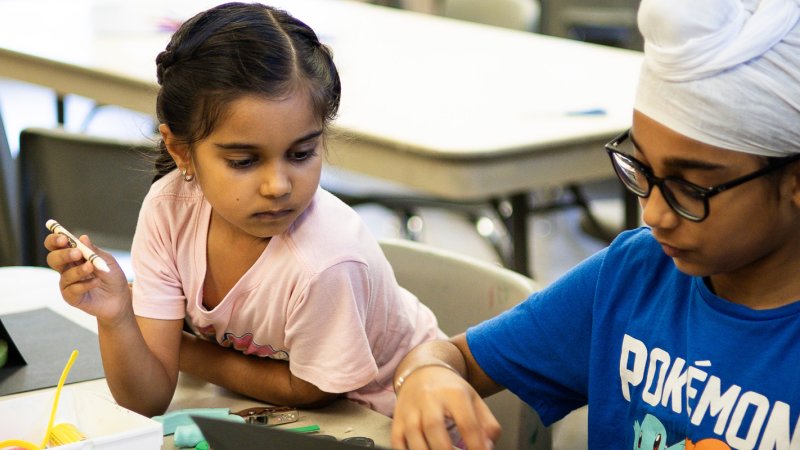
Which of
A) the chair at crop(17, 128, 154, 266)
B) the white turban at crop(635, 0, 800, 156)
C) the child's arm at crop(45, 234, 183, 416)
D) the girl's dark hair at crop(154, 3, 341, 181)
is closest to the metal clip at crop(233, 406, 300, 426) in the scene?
the child's arm at crop(45, 234, 183, 416)

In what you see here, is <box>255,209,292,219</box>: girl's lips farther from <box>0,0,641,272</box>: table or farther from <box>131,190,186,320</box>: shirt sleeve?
<box>0,0,641,272</box>: table

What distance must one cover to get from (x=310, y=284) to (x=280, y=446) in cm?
49

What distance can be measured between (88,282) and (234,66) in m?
0.30

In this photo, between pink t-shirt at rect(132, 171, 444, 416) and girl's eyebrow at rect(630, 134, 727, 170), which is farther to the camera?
pink t-shirt at rect(132, 171, 444, 416)

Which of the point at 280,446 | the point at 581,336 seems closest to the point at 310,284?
the point at 581,336

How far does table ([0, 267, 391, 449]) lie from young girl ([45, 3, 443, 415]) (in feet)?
0.07

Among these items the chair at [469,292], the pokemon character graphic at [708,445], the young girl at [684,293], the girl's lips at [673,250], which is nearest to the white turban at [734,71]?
the young girl at [684,293]

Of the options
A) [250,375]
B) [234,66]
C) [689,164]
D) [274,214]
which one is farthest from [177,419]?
[689,164]

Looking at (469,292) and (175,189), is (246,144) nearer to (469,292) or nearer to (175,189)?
(175,189)

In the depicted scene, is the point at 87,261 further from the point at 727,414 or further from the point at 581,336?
the point at 727,414

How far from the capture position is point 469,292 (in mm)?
1691

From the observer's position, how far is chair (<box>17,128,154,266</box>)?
242cm

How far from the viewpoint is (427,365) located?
1250mm

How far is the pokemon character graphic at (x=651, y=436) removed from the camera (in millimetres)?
1168
